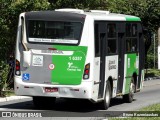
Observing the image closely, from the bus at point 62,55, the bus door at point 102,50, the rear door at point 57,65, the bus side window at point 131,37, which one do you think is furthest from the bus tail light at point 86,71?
the bus side window at point 131,37

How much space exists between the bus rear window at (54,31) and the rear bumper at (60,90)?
1.31 m

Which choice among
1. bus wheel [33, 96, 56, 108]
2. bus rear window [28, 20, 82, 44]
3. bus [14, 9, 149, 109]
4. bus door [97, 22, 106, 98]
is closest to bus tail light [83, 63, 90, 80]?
bus [14, 9, 149, 109]

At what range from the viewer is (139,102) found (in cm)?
2167

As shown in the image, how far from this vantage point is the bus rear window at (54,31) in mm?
17078

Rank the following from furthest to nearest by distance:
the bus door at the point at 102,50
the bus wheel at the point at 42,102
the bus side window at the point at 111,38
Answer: the bus side window at the point at 111,38, the bus wheel at the point at 42,102, the bus door at the point at 102,50

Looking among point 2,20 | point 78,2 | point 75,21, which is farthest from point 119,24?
point 78,2

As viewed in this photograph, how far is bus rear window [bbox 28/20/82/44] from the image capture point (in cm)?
1708

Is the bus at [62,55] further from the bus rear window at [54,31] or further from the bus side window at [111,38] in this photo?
the bus side window at [111,38]

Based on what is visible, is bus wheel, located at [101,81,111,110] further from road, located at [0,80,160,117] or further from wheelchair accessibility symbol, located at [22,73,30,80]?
wheelchair accessibility symbol, located at [22,73,30,80]

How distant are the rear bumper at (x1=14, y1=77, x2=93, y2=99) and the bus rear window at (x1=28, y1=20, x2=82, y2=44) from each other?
131 centimetres

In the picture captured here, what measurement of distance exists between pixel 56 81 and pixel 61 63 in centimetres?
55

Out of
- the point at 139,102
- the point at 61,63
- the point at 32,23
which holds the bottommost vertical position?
the point at 139,102

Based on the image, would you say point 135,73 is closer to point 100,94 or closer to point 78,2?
point 100,94

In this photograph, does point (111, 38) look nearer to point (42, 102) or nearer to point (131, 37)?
point (131, 37)
